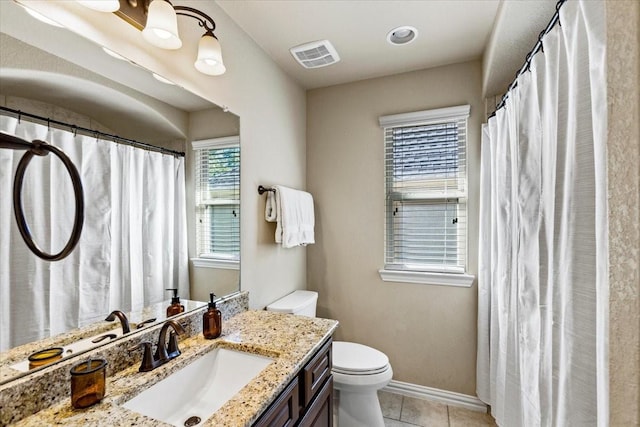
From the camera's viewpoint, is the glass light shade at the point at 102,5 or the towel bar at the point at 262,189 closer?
the glass light shade at the point at 102,5

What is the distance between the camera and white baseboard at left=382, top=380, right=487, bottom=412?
6.68ft

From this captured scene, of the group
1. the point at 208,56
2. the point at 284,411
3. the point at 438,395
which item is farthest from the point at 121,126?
the point at 438,395

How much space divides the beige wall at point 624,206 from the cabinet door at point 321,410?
39.4 inches

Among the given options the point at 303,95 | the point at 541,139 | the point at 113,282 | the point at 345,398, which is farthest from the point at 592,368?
the point at 303,95

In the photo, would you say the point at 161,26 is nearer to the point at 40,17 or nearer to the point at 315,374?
the point at 40,17

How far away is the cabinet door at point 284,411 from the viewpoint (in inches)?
34.6

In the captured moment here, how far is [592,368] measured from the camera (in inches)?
29.9

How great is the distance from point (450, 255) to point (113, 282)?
6.70ft

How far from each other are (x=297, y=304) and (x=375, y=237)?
31.8 inches

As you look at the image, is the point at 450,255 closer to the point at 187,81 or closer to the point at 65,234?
the point at 187,81

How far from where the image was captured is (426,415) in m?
1.99

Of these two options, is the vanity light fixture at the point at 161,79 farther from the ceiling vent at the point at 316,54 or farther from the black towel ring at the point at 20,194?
the ceiling vent at the point at 316,54

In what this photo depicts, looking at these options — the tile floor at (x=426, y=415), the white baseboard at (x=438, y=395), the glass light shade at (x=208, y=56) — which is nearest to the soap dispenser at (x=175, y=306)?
the glass light shade at (x=208, y=56)

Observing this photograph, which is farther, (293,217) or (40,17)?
(293,217)
